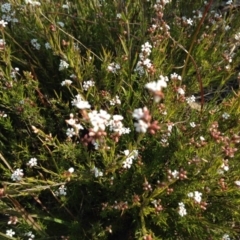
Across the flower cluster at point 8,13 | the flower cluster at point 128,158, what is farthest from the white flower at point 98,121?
the flower cluster at point 8,13

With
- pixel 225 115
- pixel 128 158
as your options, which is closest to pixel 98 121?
pixel 128 158

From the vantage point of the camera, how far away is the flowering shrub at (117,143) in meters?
2.17

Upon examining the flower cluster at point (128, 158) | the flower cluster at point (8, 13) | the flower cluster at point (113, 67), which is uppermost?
the flower cluster at point (8, 13)

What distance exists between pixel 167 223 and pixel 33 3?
1.65 meters

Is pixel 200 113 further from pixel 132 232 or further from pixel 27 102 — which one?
pixel 27 102

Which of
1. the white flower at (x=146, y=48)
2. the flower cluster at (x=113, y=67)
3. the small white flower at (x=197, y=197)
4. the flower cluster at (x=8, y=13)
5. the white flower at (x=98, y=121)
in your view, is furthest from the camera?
the flower cluster at (x=8, y=13)

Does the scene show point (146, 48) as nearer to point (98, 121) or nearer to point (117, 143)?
point (117, 143)

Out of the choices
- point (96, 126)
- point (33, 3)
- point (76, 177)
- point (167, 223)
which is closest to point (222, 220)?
point (167, 223)

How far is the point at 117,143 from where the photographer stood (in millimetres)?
2469

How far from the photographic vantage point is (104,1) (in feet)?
10.4

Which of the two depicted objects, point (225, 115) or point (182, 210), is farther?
point (225, 115)

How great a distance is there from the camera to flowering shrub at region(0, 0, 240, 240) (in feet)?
7.12

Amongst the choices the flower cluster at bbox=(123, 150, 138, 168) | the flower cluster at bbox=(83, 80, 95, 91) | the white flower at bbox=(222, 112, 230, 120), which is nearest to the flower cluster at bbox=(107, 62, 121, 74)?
the flower cluster at bbox=(83, 80, 95, 91)

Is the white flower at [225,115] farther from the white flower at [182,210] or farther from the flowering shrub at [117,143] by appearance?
the white flower at [182,210]
